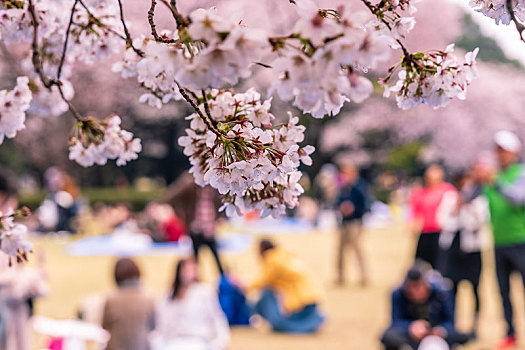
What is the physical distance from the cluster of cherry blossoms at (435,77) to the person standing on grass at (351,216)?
720cm

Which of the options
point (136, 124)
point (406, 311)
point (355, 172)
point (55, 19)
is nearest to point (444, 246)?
point (406, 311)

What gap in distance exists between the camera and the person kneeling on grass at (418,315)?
15.9 ft

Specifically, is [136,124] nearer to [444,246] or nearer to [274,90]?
[444,246]

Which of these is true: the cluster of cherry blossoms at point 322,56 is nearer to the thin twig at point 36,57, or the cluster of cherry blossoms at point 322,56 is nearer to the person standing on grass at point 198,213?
the thin twig at point 36,57

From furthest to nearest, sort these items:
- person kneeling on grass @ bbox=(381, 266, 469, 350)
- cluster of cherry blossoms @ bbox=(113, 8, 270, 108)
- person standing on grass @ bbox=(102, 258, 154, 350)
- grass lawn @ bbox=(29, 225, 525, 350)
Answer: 1. grass lawn @ bbox=(29, 225, 525, 350)
2. person kneeling on grass @ bbox=(381, 266, 469, 350)
3. person standing on grass @ bbox=(102, 258, 154, 350)
4. cluster of cherry blossoms @ bbox=(113, 8, 270, 108)

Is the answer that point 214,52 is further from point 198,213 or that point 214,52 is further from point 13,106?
point 198,213

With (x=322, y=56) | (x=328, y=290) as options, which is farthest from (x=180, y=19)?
(x=328, y=290)

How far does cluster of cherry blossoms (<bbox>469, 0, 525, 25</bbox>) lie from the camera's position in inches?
56.7

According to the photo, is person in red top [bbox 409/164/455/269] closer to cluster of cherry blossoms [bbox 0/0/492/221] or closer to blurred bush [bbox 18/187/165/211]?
cluster of cherry blossoms [bbox 0/0/492/221]

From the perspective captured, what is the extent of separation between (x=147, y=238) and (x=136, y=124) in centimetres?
1180

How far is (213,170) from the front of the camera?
1253mm

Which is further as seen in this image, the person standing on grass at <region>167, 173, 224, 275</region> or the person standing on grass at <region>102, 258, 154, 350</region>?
the person standing on grass at <region>167, 173, 224, 275</region>

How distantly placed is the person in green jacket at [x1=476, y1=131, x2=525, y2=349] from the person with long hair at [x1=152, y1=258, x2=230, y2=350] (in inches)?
91.9

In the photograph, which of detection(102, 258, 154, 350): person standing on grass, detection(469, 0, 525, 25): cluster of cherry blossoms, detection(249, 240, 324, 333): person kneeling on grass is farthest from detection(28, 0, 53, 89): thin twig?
detection(249, 240, 324, 333): person kneeling on grass
